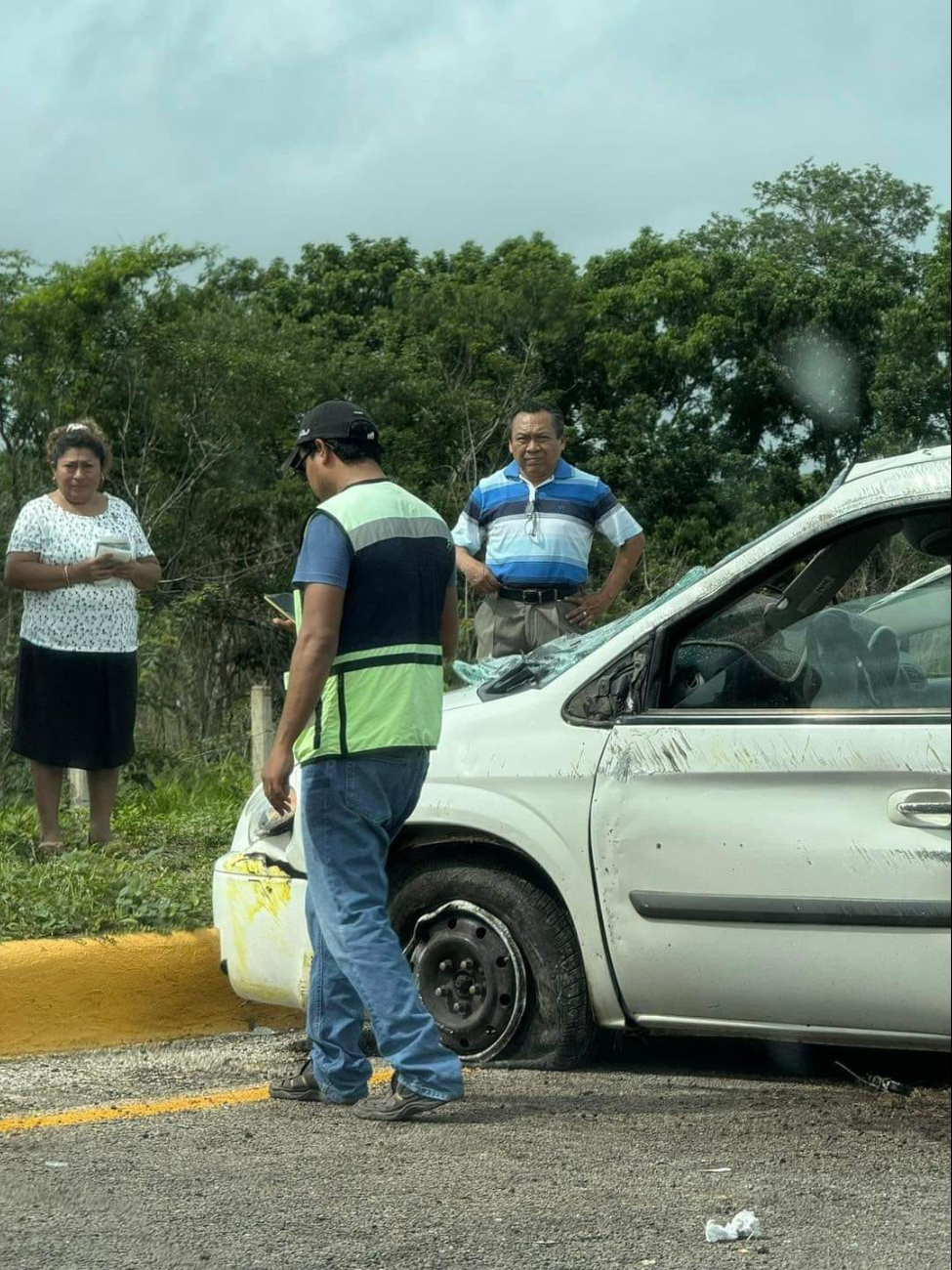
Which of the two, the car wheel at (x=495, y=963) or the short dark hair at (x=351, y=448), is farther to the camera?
the car wheel at (x=495, y=963)

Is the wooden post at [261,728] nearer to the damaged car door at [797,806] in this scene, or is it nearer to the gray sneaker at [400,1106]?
the gray sneaker at [400,1106]

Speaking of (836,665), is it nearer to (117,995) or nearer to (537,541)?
(117,995)

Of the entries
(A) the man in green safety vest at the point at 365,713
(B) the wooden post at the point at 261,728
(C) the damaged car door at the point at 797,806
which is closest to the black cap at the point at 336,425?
(A) the man in green safety vest at the point at 365,713

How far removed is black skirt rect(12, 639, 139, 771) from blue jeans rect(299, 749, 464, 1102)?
2461mm

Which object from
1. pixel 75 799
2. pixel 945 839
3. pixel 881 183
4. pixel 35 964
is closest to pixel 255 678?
pixel 75 799

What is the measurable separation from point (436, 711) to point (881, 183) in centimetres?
2742

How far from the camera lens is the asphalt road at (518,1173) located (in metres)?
3.41

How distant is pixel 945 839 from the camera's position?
12.1ft

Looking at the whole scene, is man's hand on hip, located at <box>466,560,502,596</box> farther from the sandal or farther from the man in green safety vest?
the man in green safety vest

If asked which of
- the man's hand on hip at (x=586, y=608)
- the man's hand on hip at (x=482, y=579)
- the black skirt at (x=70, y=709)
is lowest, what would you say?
the black skirt at (x=70, y=709)

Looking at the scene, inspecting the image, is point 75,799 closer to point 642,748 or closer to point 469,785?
point 469,785

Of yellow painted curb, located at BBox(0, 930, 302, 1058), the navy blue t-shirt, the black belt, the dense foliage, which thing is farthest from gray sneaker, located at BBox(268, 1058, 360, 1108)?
the dense foliage

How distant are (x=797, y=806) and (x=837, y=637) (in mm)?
445

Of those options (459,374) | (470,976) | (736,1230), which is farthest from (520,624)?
(459,374)
